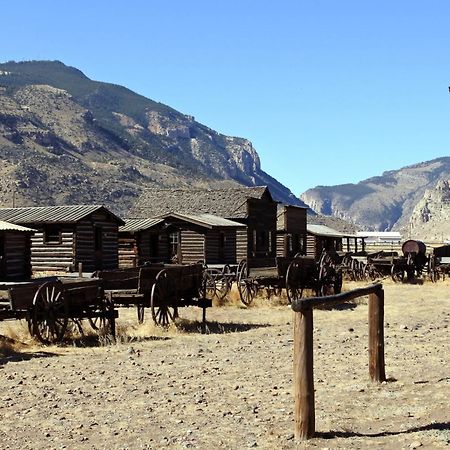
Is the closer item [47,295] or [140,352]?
[140,352]

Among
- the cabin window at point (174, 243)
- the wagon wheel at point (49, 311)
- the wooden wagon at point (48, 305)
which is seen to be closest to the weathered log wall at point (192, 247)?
the cabin window at point (174, 243)

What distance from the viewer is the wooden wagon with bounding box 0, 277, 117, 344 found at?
476 inches

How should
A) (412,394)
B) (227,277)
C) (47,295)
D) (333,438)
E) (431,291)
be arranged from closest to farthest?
(333,438)
(412,394)
(47,295)
(227,277)
(431,291)

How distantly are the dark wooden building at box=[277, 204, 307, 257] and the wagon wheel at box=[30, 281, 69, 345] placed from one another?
34.0m

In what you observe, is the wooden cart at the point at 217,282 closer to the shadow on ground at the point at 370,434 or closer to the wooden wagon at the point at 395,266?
the wooden wagon at the point at 395,266

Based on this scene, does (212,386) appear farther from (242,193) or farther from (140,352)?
(242,193)

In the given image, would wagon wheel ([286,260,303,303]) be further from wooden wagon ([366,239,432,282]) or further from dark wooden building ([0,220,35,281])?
wooden wagon ([366,239,432,282])

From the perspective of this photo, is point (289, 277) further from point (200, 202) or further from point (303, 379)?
point (200, 202)

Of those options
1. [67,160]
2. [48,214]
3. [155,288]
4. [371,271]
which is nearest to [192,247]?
[48,214]

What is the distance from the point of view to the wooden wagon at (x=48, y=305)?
39.6 ft

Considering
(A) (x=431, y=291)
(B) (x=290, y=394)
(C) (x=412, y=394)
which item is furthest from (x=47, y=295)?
(A) (x=431, y=291)

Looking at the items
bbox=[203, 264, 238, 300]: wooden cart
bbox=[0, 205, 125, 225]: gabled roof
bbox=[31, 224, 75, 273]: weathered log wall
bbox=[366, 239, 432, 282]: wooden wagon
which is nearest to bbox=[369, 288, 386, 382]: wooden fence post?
bbox=[203, 264, 238, 300]: wooden cart

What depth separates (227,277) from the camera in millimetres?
24828

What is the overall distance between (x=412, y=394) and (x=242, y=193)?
113ft
